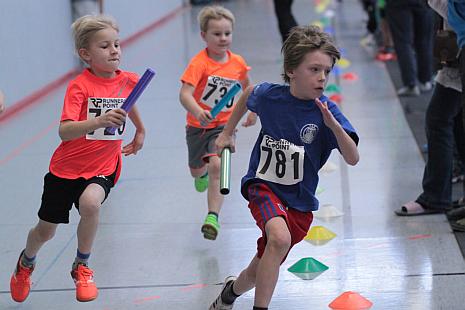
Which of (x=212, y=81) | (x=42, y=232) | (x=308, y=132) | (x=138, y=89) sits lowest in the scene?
(x=42, y=232)

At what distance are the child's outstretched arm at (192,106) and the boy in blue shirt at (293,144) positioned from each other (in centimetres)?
92

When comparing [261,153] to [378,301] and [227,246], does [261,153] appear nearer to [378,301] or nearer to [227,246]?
[378,301]

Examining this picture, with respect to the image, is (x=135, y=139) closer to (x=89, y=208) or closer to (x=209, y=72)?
(x=89, y=208)

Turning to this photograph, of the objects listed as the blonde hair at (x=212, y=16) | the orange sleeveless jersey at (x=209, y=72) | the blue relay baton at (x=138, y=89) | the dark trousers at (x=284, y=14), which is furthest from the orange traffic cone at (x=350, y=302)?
the dark trousers at (x=284, y=14)

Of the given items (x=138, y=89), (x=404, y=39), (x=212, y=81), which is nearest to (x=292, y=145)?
(x=138, y=89)

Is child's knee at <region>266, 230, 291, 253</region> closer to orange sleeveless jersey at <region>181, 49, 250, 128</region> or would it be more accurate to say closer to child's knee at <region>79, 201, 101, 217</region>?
child's knee at <region>79, 201, 101, 217</region>

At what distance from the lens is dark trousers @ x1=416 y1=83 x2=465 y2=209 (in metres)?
5.57

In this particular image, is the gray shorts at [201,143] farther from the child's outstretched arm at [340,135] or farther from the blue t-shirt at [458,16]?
the child's outstretched arm at [340,135]

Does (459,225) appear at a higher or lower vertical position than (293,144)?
lower

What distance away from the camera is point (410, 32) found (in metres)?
9.78

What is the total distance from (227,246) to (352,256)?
78 cm

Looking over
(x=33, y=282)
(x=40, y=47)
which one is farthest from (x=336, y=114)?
(x=40, y=47)

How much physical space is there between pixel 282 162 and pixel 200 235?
177cm

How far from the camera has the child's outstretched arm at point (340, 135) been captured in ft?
12.2
